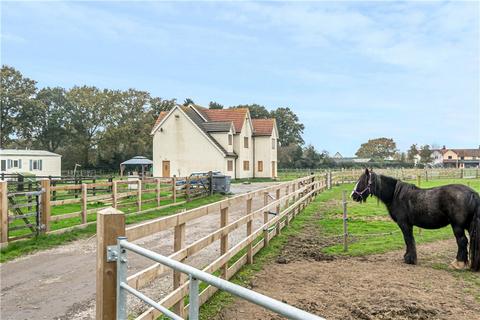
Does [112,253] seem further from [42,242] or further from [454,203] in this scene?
[42,242]

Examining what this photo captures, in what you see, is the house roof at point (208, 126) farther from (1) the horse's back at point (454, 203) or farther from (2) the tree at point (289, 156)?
(1) the horse's back at point (454, 203)

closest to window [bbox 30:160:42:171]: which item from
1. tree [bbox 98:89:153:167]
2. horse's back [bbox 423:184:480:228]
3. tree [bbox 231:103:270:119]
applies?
tree [bbox 98:89:153:167]

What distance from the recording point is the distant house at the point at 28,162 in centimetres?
3925

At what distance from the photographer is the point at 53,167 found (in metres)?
44.2

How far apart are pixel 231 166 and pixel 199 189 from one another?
58.8ft

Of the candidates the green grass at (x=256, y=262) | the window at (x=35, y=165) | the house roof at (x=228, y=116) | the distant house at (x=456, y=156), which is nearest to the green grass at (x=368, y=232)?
the green grass at (x=256, y=262)

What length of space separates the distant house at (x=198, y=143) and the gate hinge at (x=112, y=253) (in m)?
32.6

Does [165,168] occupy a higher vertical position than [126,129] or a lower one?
lower

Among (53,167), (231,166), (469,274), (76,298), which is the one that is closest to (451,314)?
(469,274)

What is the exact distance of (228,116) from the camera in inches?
1601

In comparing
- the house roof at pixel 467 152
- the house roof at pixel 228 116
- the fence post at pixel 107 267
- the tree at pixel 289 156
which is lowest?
the fence post at pixel 107 267

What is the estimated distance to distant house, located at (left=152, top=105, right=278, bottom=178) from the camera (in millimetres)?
35750

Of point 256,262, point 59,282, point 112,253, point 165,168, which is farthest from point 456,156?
point 112,253

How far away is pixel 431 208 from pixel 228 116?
34.5m
